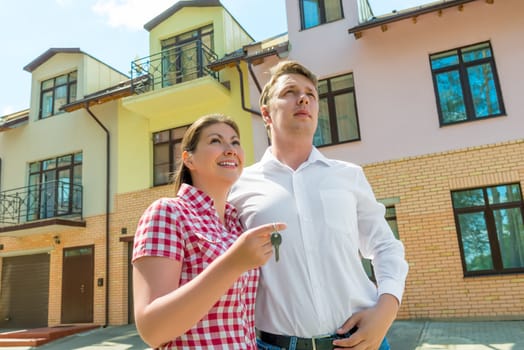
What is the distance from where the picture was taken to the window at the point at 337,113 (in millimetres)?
9281

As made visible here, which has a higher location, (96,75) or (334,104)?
(96,75)

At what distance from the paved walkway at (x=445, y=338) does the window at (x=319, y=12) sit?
696 cm

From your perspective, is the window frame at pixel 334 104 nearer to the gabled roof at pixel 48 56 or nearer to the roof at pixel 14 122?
the gabled roof at pixel 48 56

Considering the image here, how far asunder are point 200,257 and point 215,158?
430 mm

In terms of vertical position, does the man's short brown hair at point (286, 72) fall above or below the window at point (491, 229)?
above

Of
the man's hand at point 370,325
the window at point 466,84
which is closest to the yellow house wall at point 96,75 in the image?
the window at point 466,84

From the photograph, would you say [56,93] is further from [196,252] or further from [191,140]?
[196,252]

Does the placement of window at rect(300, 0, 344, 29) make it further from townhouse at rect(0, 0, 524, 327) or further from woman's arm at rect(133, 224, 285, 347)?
woman's arm at rect(133, 224, 285, 347)

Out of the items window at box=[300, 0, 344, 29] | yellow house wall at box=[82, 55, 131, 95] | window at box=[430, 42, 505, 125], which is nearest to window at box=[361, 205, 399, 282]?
window at box=[430, 42, 505, 125]

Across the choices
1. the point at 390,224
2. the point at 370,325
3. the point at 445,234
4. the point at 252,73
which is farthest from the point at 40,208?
the point at 370,325

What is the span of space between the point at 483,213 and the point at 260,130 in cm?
510

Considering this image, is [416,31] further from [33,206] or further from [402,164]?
[33,206]

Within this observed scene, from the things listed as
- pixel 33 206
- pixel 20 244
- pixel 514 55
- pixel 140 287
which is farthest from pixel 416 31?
pixel 20 244

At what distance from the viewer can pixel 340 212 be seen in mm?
1701
